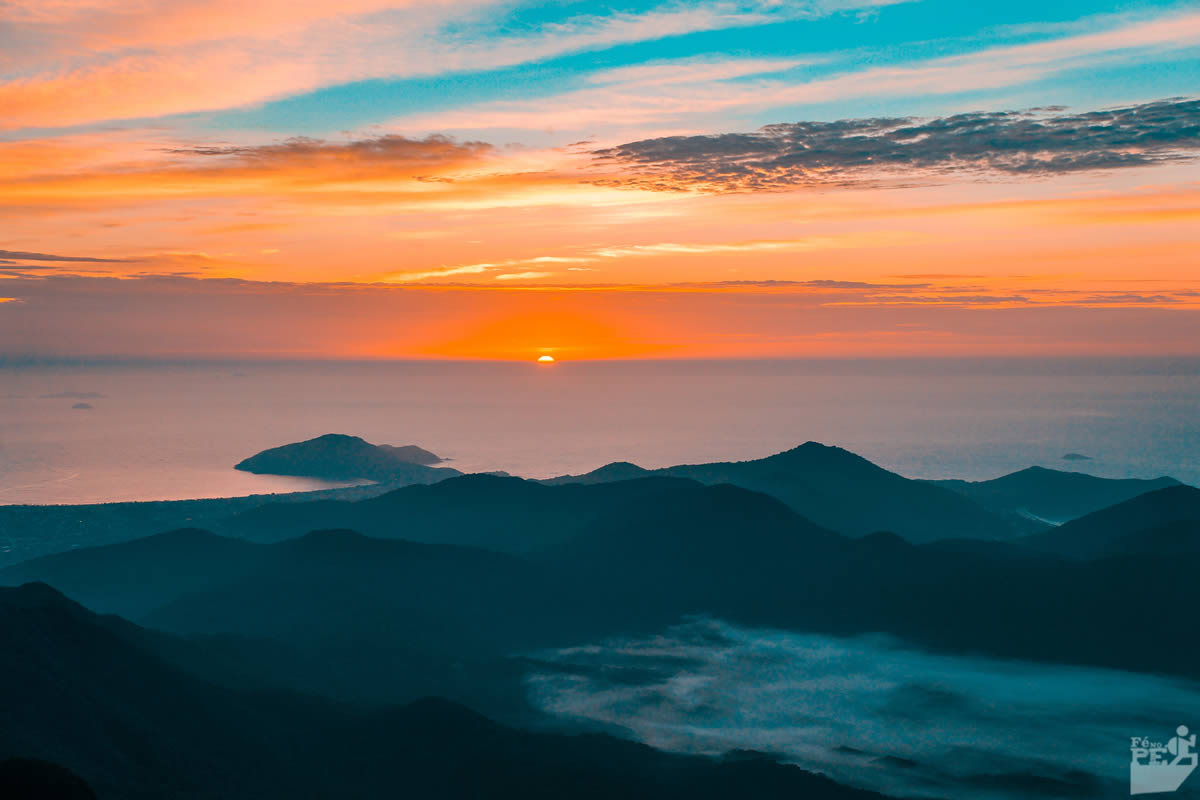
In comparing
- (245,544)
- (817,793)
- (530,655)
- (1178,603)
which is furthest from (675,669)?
(245,544)

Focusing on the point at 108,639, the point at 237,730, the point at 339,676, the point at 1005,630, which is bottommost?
the point at 1005,630

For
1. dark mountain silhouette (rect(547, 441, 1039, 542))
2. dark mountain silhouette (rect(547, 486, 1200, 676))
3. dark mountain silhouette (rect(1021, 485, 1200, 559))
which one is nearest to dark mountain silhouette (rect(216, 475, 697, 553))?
dark mountain silhouette (rect(547, 486, 1200, 676))

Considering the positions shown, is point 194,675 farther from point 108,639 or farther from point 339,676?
point 339,676

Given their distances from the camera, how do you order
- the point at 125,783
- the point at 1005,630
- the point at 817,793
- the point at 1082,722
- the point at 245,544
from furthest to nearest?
1. the point at 245,544
2. the point at 1005,630
3. the point at 1082,722
4. the point at 817,793
5. the point at 125,783

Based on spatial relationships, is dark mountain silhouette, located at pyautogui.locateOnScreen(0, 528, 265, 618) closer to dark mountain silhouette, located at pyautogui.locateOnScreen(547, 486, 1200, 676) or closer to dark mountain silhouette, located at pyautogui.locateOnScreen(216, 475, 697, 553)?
dark mountain silhouette, located at pyautogui.locateOnScreen(216, 475, 697, 553)

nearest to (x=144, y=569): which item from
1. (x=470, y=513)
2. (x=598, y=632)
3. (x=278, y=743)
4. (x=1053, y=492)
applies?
(x=470, y=513)

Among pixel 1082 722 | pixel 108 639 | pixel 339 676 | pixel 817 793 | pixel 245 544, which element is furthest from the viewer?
pixel 245 544

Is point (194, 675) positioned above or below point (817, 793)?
above

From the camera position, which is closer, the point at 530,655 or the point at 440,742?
the point at 440,742
